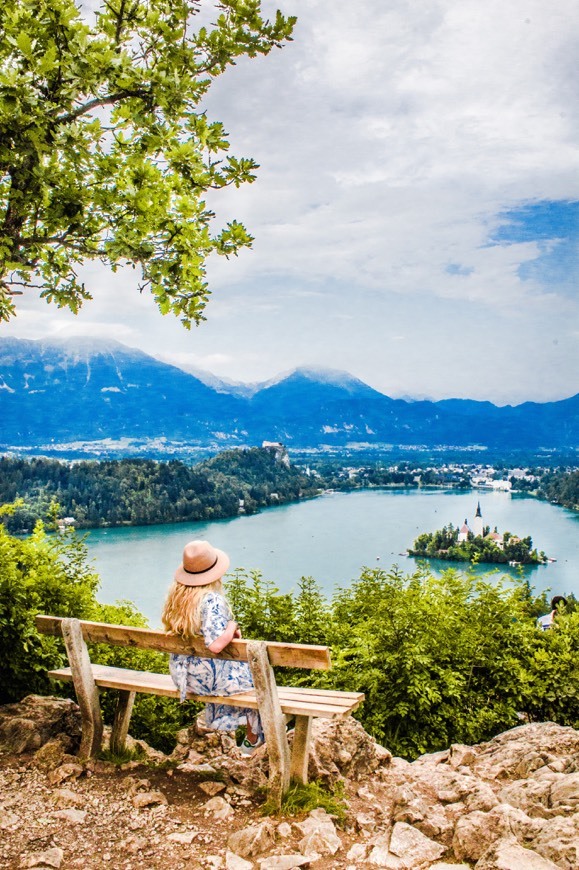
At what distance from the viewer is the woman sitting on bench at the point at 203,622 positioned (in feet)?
13.0

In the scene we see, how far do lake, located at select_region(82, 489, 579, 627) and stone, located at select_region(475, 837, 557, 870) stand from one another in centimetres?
3045

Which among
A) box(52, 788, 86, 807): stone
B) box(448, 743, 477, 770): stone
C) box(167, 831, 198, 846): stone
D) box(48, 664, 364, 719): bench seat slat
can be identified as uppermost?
box(48, 664, 364, 719): bench seat slat

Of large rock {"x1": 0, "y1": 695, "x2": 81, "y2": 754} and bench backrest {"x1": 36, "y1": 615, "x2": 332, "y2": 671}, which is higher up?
bench backrest {"x1": 36, "y1": 615, "x2": 332, "y2": 671}

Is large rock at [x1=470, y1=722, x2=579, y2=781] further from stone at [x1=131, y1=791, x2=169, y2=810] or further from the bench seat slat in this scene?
stone at [x1=131, y1=791, x2=169, y2=810]

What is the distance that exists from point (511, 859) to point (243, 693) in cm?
168

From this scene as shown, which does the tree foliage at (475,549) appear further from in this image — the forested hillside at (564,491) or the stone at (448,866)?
the stone at (448,866)

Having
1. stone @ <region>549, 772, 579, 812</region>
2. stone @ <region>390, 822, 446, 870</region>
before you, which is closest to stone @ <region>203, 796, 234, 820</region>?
stone @ <region>390, 822, 446, 870</region>

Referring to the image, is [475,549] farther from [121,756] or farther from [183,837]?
[183,837]

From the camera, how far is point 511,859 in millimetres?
3105

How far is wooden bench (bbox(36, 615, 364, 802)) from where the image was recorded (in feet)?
12.2

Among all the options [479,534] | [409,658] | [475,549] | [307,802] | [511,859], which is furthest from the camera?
[479,534]

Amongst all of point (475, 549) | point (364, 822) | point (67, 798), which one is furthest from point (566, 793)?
point (475, 549)

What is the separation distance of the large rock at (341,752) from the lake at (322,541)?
2888cm

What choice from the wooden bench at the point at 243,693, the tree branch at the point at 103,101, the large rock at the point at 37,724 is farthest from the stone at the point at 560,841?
the tree branch at the point at 103,101
